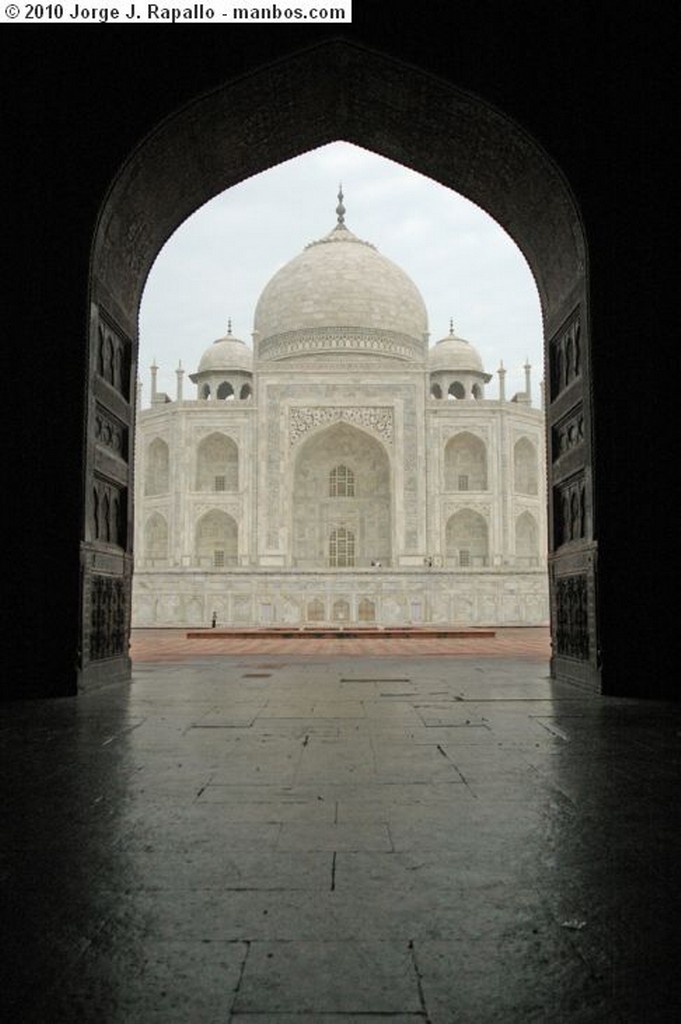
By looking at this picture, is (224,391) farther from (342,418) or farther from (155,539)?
(342,418)

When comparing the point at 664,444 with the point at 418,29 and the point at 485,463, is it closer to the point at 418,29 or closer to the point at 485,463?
the point at 418,29

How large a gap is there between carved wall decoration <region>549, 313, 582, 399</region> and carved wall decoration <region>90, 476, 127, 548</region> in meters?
3.27

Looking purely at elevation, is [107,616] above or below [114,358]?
below

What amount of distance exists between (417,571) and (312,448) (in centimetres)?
938

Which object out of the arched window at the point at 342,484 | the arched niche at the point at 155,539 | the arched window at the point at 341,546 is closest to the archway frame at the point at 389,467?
the arched window at the point at 341,546

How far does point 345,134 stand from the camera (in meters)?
7.10

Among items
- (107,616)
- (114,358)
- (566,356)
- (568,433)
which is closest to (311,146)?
(114,358)

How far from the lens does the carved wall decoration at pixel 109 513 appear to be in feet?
19.2

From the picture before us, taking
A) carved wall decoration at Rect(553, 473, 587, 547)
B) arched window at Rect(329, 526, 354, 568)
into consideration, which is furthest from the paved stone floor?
arched window at Rect(329, 526, 354, 568)

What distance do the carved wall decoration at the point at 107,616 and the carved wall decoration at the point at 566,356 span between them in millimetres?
3484

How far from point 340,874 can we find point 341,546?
89.4ft

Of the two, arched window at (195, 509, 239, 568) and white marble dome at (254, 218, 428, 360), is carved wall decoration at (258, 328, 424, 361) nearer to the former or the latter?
white marble dome at (254, 218, 428, 360)

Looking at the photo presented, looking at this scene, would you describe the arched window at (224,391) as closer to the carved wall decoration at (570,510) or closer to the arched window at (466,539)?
the arched window at (466,539)

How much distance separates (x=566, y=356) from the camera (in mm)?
6324
